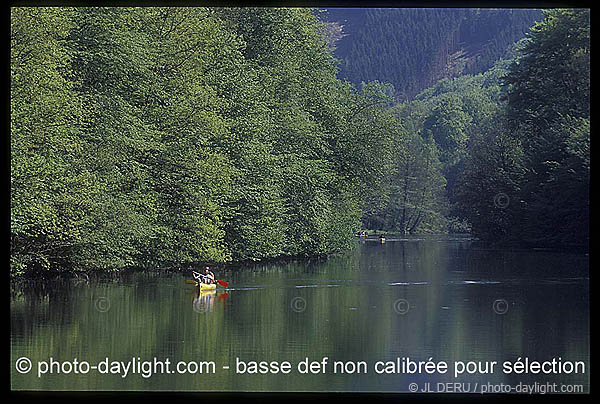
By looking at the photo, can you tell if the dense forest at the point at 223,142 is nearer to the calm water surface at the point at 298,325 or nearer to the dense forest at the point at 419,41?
the calm water surface at the point at 298,325

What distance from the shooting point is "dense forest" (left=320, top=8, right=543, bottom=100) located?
106m

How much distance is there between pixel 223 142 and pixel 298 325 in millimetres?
16259

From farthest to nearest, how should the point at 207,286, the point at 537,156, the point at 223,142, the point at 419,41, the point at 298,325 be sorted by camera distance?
the point at 419,41
the point at 537,156
the point at 223,142
the point at 207,286
the point at 298,325

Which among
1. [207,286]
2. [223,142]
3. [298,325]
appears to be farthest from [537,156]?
[298,325]

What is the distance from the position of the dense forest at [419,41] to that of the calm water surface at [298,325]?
2821 inches

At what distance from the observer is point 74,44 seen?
101 feet

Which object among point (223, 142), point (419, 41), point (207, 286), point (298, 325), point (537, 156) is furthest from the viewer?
point (419, 41)

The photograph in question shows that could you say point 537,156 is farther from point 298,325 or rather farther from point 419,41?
point 419,41

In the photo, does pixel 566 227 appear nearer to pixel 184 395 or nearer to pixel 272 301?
pixel 272 301

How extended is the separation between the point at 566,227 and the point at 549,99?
25.2ft

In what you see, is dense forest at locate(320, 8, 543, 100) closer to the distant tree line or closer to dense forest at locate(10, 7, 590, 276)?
the distant tree line

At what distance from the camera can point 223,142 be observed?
124ft

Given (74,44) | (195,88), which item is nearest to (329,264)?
(195,88)

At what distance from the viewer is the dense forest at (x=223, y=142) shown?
92.1ft
